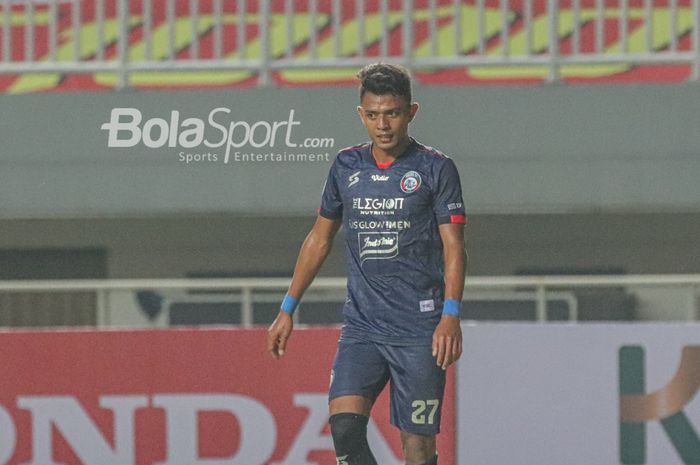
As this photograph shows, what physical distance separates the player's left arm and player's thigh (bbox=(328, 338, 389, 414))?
0.84 feet

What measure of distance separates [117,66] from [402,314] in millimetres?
6231

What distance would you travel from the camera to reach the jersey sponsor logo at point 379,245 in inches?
194

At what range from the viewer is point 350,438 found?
492cm

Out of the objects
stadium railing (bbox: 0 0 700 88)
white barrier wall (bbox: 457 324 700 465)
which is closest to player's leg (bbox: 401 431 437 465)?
white barrier wall (bbox: 457 324 700 465)

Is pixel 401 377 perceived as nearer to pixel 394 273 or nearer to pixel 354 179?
pixel 394 273

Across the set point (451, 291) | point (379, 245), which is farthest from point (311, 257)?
point (451, 291)

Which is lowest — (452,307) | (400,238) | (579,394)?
(579,394)

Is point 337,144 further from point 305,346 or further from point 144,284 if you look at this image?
point 305,346

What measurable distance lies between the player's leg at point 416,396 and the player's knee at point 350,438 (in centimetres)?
15

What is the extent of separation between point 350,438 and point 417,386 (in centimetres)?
30

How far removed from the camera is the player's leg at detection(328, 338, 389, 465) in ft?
16.2

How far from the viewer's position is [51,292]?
9.16 metres

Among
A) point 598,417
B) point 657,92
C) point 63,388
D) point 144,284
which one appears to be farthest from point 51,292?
point 657,92

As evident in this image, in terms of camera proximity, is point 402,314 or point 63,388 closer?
point 402,314
